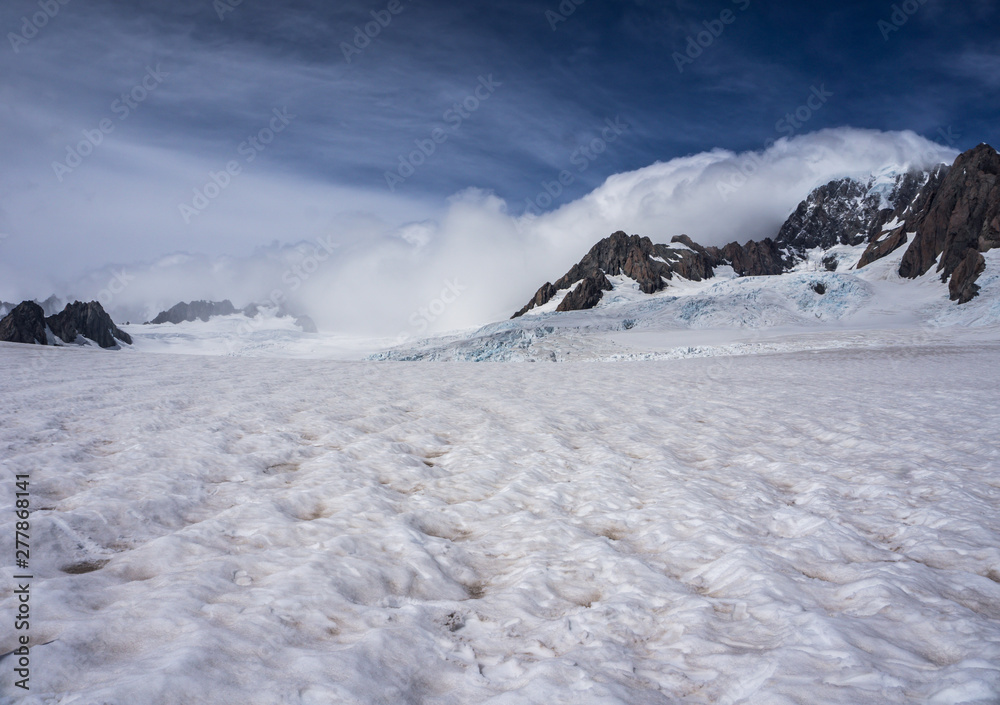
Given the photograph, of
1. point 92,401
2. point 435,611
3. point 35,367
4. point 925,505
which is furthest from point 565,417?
point 35,367

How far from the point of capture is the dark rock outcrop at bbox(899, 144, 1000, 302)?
8206 centimetres

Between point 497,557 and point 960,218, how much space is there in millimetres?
125254

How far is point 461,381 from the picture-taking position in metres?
18.7

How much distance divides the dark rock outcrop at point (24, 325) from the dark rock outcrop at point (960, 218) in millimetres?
242678

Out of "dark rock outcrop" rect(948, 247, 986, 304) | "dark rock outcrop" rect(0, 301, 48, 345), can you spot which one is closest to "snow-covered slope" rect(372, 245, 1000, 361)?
"dark rock outcrop" rect(948, 247, 986, 304)

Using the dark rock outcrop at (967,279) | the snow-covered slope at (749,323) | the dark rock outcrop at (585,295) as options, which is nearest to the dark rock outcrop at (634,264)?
the dark rock outcrop at (585,295)

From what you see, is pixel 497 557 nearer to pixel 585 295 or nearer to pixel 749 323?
pixel 749 323

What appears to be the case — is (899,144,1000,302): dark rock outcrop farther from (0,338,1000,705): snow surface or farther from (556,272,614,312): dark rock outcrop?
(0,338,1000,705): snow surface

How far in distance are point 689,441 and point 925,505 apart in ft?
13.0

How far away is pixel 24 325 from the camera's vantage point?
166 meters

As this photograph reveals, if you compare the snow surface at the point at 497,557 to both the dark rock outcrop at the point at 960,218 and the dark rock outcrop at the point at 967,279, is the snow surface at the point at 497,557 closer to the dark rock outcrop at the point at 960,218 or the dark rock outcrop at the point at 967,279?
the dark rock outcrop at the point at 967,279

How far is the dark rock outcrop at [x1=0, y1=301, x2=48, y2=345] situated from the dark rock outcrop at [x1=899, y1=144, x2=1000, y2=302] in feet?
796

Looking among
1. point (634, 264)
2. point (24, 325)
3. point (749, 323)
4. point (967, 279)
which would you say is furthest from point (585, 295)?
point (24, 325)

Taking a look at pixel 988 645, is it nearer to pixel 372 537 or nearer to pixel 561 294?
pixel 372 537
